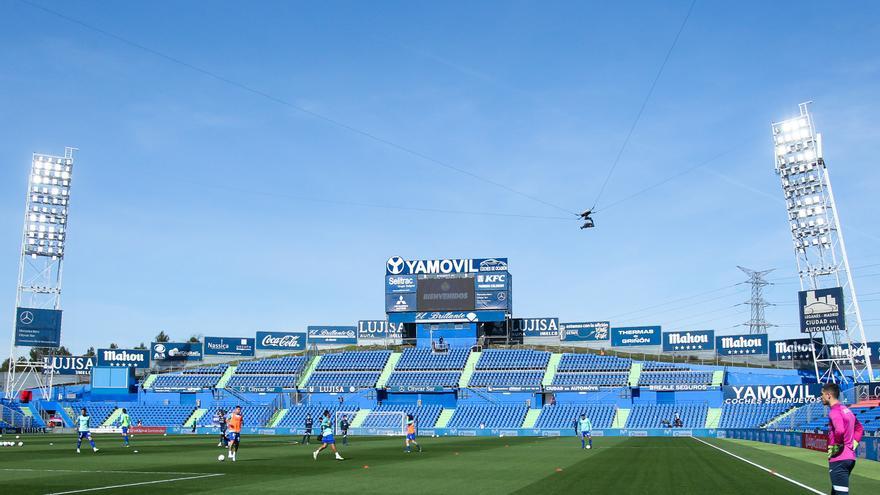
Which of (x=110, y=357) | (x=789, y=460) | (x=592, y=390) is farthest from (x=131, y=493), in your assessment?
(x=110, y=357)

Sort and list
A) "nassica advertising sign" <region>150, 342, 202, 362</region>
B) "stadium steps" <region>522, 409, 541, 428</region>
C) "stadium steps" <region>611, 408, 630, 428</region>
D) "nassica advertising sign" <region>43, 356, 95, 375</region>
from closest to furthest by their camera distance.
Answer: "stadium steps" <region>611, 408, 630, 428</region> → "stadium steps" <region>522, 409, 541, 428</region> → "nassica advertising sign" <region>43, 356, 95, 375</region> → "nassica advertising sign" <region>150, 342, 202, 362</region>

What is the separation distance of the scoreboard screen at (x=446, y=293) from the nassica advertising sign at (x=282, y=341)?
1950 cm

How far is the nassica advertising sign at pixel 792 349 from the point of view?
79438 mm

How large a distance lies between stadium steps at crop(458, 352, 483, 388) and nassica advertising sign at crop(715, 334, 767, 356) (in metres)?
27.5

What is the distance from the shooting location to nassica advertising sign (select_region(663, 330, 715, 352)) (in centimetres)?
8556

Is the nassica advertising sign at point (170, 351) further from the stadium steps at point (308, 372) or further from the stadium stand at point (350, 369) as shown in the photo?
the stadium stand at point (350, 369)

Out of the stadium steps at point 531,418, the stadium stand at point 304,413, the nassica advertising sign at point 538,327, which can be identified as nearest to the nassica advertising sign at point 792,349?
the nassica advertising sign at point 538,327

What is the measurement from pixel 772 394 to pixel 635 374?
1511cm

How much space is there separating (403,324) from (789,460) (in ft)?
223

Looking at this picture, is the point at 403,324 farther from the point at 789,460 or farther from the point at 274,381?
the point at 789,460

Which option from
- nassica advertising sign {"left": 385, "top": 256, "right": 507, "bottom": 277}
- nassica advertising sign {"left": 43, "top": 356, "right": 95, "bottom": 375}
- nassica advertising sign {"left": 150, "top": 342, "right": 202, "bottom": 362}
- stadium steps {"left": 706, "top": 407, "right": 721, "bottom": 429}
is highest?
nassica advertising sign {"left": 385, "top": 256, "right": 507, "bottom": 277}

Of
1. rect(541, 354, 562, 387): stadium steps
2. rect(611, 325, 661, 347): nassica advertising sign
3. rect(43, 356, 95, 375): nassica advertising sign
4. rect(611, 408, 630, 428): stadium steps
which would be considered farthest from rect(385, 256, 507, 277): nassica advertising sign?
rect(43, 356, 95, 375): nassica advertising sign

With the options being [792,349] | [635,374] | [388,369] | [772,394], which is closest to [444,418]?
[388,369]

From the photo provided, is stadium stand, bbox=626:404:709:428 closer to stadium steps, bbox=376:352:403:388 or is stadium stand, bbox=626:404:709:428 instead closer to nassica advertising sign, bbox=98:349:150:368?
stadium steps, bbox=376:352:403:388
